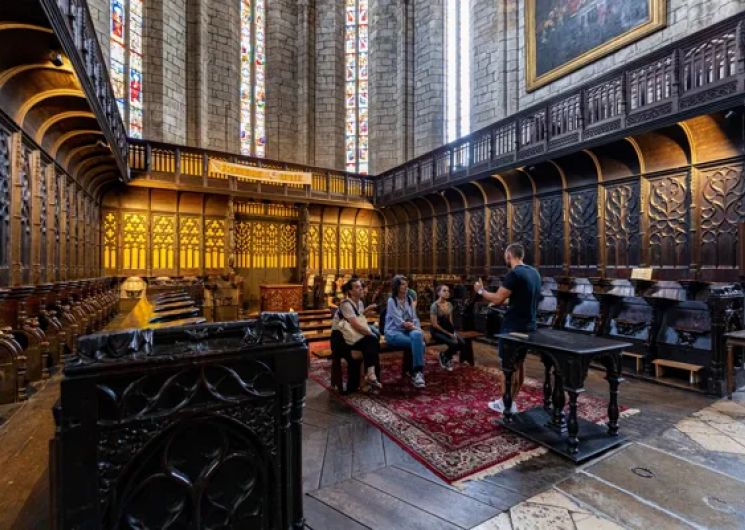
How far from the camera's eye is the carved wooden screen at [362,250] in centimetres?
1250

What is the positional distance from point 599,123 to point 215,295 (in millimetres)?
8675

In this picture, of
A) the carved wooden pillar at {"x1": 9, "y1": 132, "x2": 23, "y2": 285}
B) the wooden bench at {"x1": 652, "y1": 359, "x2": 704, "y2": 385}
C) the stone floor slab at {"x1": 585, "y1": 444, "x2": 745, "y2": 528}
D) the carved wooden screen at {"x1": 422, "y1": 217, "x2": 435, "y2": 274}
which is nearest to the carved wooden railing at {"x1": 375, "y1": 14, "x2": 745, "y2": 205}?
the carved wooden screen at {"x1": 422, "y1": 217, "x2": 435, "y2": 274}

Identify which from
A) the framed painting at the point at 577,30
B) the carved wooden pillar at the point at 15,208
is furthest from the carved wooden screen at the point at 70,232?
the framed painting at the point at 577,30

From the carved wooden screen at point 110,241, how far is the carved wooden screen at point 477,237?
28.9 feet

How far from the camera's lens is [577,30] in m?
8.16

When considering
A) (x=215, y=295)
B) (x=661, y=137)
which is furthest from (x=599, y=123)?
A: (x=215, y=295)

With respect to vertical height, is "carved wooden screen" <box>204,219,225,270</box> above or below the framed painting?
below

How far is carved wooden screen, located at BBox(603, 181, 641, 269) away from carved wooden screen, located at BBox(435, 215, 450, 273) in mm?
4128

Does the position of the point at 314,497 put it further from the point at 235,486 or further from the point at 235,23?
the point at 235,23

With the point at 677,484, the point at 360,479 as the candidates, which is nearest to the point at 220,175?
the point at 360,479

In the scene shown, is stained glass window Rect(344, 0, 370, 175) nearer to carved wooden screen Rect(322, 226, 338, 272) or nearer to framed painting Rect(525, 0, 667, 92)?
carved wooden screen Rect(322, 226, 338, 272)

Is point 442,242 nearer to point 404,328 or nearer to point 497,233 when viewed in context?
point 497,233

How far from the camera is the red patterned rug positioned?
2556 mm

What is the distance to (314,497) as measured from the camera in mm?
2125
